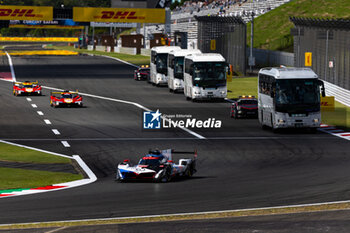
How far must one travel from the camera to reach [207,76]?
59375mm

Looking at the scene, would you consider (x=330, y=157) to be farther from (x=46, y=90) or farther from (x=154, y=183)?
(x=46, y=90)

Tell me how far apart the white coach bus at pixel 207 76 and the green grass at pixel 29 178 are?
31.5 m

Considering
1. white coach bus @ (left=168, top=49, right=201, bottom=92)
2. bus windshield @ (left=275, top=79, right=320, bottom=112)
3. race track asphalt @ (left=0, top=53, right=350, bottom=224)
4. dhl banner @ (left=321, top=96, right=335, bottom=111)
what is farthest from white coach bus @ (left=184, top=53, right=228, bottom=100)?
bus windshield @ (left=275, top=79, right=320, bottom=112)

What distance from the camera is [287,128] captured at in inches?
1692

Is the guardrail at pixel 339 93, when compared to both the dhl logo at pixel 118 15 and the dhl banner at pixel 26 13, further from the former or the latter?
the dhl banner at pixel 26 13

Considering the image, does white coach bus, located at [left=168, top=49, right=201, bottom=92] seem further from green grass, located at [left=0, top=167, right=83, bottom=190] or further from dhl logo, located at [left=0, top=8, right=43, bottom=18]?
dhl logo, located at [left=0, top=8, right=43, bottom=18]

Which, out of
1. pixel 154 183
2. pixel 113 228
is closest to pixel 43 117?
pixel 154 183

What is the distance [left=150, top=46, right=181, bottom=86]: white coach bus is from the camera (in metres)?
75.7

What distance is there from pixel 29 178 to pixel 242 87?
→ 50.2 meters

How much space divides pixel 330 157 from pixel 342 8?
286ft

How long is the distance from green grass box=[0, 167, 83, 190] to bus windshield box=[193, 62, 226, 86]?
1238 inches

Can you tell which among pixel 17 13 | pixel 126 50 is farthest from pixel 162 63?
pixel 126 50

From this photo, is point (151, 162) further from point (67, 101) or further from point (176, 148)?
point (67, 101)

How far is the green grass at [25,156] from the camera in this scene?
31964 mm
